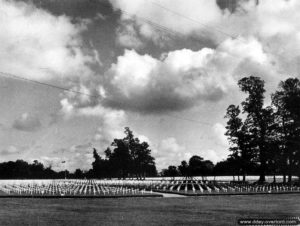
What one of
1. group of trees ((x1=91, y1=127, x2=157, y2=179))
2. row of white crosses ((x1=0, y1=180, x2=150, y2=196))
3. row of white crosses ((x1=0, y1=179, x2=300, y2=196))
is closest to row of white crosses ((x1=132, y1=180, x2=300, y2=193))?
row of white crosses ((x1=0, y1=179, x2=300, y2=196))

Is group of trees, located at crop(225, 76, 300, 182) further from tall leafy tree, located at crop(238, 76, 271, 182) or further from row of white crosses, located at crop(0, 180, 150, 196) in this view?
row of white crosses, located at crop(0, 180, 150, 196)

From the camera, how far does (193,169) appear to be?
140250 mm

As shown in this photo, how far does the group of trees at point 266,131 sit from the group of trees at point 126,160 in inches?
2478

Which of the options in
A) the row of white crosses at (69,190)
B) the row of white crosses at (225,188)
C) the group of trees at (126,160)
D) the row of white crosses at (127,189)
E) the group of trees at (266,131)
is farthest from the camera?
the group of trees at (126,160)

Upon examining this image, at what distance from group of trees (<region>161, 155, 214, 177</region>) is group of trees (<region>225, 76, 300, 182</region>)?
61.5 meters

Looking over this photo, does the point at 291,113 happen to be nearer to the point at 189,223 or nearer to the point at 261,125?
the point at 261,125

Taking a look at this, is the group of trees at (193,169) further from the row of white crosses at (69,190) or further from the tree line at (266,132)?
the row of white crosses at (69,190)

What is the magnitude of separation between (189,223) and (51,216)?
6.50 metres

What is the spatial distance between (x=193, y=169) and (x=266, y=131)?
236 feet

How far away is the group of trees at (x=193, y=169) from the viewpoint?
449 ft

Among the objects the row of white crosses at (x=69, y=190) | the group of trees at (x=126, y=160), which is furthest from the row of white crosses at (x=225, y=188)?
the group of trees at (x=126, y=160)

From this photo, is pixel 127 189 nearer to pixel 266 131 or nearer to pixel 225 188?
pixel 225 188

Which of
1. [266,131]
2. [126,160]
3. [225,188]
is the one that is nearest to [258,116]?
[266,131]

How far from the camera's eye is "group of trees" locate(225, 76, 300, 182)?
66.2m
